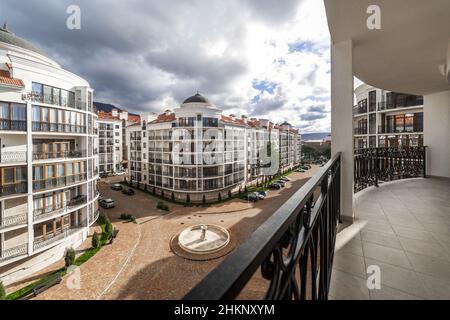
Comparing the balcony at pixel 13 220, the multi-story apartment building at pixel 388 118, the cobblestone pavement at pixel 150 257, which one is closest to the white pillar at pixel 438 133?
the cobblestone pavement at pixel 150 257

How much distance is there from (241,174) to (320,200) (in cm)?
2449

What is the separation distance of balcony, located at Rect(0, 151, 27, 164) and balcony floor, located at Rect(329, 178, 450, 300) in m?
12.8

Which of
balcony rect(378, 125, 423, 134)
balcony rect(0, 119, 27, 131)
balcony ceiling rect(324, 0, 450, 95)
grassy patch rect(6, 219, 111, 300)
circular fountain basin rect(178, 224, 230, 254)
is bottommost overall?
grassy patch rect(6, 219, 111, 300)

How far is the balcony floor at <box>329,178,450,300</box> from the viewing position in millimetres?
1930

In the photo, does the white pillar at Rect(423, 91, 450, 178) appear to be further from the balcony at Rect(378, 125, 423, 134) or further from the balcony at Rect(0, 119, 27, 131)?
the balcony at Rect(0, 119, 27, 131)

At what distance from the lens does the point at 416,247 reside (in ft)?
8.59

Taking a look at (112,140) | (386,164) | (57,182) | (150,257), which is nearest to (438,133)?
(386,164)

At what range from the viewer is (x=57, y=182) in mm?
10984

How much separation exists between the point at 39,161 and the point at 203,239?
9.40 metres

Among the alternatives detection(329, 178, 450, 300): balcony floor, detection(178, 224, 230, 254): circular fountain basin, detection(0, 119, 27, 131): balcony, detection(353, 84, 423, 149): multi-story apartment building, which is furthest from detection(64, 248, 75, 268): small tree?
detection(353, 84, 423, 149): multi-story apartment building

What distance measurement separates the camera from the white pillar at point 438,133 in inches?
275

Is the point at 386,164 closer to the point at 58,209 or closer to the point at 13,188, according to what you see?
the point at 13,188

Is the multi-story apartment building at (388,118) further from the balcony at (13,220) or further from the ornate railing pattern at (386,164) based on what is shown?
the balcony at (13,220)

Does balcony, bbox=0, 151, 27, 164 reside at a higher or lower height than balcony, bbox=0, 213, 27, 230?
higher
